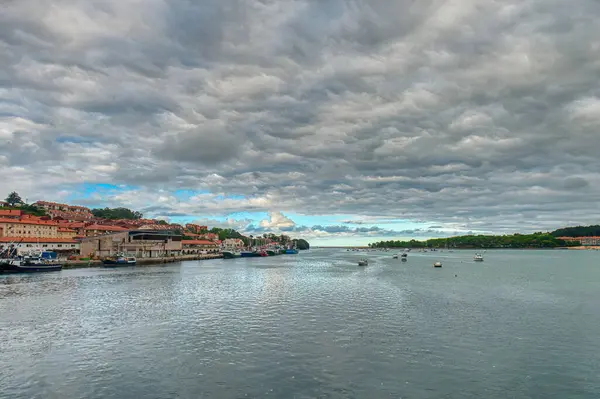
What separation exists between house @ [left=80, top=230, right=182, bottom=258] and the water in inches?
4215

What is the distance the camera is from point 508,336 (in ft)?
107

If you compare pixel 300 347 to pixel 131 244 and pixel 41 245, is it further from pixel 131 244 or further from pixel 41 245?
pixel 131 244

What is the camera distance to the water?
2181 centimetres

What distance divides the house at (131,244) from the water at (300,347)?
10706 centimetres

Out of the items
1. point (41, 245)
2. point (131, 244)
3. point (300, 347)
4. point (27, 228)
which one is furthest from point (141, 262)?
point (300, 347)

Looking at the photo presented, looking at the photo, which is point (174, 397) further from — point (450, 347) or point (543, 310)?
point (543, 310)

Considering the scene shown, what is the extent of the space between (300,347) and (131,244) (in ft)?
485

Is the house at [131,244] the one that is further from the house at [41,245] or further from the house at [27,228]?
the house at [27,228]

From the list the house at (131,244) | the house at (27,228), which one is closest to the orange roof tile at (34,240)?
the house at (131,244)

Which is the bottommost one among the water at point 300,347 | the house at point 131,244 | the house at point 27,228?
the water at point 300,347

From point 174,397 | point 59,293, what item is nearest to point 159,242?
point 59,293

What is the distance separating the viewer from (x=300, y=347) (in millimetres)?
29172

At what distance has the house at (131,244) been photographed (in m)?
156

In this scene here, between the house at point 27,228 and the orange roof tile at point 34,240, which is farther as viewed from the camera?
the house at point 27,228
